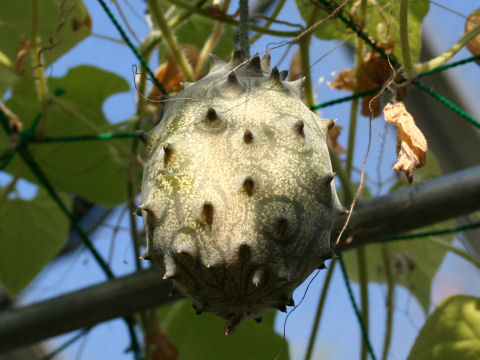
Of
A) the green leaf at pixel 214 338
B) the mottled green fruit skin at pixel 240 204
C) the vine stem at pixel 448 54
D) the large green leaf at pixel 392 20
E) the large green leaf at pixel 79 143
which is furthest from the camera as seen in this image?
the large green leaf at pixel 79 143

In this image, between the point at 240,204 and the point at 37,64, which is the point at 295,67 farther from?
the point at 240,204

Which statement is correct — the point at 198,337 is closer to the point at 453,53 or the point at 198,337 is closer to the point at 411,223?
the point at 411,223

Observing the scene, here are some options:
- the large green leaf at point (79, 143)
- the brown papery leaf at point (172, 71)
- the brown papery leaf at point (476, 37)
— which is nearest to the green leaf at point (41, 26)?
the large green leaf at point (79, 143)

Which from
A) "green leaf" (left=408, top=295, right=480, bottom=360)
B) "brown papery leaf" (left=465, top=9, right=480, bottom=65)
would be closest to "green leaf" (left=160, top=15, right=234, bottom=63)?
"brown papery leaf" (left=465, top=9, right=480, bottom=65)

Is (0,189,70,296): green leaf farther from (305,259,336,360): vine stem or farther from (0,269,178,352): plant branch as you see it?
(305,259,336,360): vine stem

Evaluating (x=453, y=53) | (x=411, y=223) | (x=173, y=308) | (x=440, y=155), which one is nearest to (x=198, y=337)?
(x=173, y=308)

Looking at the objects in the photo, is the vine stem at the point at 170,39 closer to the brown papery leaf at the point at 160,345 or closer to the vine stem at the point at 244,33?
the vine stem at the point at 244,33

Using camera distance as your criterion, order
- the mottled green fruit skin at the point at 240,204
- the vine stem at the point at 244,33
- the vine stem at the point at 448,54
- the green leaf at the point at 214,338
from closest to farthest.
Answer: the mottled green fruit skin at the point at 240,204 < the vine stem at the point at 244,33 < the vine stem at the point at 448,54 < the green leaf at the point at 214,338

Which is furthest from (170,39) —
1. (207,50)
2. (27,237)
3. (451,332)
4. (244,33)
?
(27,237)
